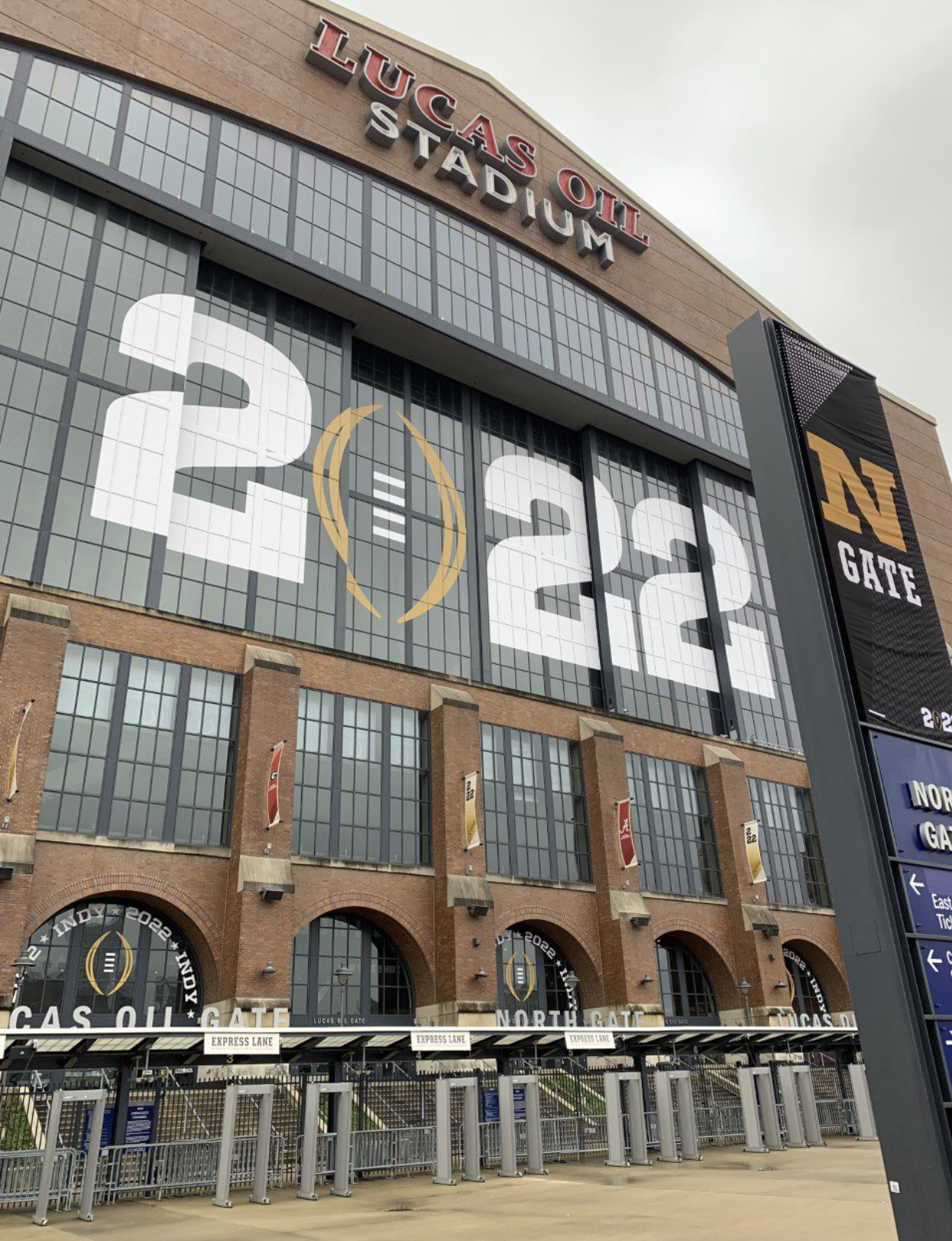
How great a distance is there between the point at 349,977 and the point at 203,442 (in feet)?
62.6

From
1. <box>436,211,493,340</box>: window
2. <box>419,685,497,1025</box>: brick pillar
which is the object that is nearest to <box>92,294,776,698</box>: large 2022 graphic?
<box>419,685,497,1025</box>: brick pillar

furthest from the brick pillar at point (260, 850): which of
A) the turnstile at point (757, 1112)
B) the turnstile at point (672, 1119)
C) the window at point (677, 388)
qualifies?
the window at point (677, 388)

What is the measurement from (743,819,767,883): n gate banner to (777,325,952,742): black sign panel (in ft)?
114

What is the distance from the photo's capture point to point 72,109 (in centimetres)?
3503

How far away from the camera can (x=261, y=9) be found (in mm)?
40906

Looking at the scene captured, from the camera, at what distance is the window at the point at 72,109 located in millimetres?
34156

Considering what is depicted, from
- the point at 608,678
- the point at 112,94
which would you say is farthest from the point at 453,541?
the point at 112,94

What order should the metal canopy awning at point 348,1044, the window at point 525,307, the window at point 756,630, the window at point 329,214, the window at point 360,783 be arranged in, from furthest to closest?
the window at point 756,630 < the window at point 525,307 < the window at point 329,214 < the window at point 360,783 < the metal canopy awning at point 348,1044

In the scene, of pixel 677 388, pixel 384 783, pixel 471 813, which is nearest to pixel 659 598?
pixel 677 388

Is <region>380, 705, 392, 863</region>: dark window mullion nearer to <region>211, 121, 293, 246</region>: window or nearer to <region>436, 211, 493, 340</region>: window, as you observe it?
<region>436, 211, 493, 340</region>: window

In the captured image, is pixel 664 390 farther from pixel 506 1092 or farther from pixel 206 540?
pixel 506 1092

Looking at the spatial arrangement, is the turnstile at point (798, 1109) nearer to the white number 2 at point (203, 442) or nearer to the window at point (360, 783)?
the window at point (360, 783)

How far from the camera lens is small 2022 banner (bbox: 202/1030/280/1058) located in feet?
66.7

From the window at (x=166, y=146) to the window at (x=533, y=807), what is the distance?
944 inches
